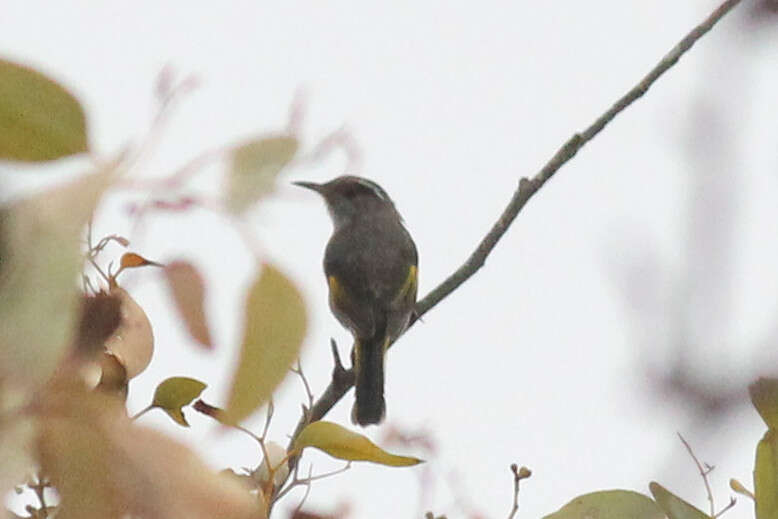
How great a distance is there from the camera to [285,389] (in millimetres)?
464

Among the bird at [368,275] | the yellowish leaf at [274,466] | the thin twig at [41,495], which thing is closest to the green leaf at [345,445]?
the thin twig at [41,495]

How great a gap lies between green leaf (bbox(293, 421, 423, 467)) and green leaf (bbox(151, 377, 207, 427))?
213mm

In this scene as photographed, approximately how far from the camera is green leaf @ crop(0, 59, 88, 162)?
0.43 metres

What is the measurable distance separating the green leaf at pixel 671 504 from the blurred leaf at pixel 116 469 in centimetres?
72

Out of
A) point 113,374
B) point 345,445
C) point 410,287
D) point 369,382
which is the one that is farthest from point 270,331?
point 410,287

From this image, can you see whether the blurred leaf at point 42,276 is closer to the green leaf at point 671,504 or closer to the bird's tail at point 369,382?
the green leaf at point 671,504

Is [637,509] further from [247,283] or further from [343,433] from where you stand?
[247,283]

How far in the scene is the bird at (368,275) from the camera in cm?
423

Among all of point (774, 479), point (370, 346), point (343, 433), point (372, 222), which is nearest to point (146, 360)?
point (343, 433)

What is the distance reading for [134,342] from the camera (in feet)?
2.95

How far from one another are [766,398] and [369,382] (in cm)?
313

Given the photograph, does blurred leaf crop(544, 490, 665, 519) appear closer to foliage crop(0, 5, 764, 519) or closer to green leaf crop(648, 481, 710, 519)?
green leaf crop(648, 481, 710, 519)

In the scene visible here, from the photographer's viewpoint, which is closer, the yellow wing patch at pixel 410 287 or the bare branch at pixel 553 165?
the bare branch at pixel 553 165

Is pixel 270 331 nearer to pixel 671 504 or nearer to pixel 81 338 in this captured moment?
pixel 81 338
